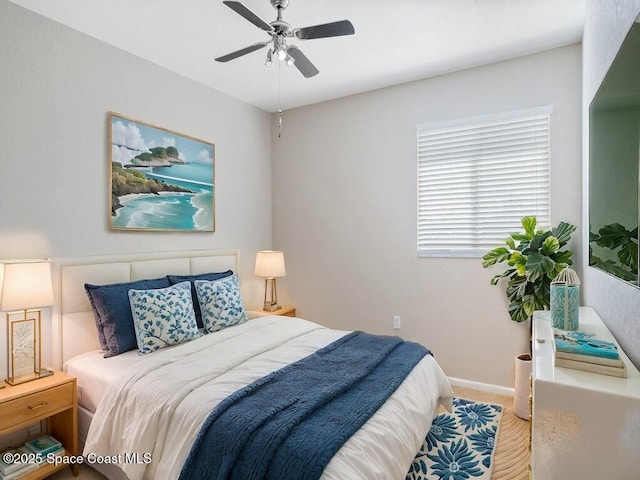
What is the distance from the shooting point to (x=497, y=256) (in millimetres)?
2869

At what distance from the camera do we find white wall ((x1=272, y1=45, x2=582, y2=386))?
298 cm

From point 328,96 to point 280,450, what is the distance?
11.3 feet

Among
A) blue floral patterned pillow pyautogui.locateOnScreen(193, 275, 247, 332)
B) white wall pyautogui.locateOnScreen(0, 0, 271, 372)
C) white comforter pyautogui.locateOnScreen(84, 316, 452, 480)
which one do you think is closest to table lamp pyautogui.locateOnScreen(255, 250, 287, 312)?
white wall pyautogui.locateOnScreen(0, 0, 271, 372)

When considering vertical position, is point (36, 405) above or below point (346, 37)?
below

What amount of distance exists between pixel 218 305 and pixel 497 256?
7.32ft

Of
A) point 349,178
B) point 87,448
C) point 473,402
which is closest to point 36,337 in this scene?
point 87,448

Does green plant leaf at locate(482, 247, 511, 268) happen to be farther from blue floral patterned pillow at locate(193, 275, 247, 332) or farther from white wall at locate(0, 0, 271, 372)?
white wall at locate(0, 0, 271, 372)

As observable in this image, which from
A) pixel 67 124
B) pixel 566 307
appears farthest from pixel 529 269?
pixel 67 124

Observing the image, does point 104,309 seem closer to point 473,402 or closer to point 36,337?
point 36,337

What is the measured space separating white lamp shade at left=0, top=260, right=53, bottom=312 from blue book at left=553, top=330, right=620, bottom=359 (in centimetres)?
263

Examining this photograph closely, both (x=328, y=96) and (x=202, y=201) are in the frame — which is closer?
(x=202, y=201)

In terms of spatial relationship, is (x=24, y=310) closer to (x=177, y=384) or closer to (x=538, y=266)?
(x=177, y=384)

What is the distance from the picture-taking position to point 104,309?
2471 mm

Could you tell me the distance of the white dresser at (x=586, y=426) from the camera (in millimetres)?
1087
